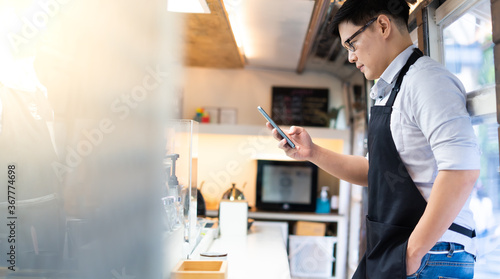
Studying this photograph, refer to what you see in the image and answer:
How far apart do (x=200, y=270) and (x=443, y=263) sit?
0.76 meters

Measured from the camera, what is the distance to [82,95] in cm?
43

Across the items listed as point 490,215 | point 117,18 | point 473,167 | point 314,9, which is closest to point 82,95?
point 117,18

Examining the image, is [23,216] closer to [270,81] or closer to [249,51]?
[249,51]

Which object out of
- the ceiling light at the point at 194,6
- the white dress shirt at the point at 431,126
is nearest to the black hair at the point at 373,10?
the white dress shirt at the point at 431,126

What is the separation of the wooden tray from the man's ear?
0.94 meters

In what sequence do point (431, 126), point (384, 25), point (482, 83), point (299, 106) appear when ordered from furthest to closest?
point (299, 106), point (482, 83), point (384, 25), point (431, 126)

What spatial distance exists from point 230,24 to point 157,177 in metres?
2.40

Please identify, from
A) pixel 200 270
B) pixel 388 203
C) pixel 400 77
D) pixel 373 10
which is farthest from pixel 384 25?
pixel 200 270

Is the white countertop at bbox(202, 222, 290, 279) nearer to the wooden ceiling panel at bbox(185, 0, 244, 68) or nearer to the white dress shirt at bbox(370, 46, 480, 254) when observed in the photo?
the white dress shirt at bbox(370, 46, 480, 254)

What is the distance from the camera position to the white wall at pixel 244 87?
443 cm

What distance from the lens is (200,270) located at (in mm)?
1348

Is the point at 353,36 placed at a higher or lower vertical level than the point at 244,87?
lower

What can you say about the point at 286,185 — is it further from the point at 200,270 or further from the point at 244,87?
the point at 200,270

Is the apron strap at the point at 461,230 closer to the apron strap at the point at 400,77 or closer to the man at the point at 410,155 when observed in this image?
the man at the point at 410,155
